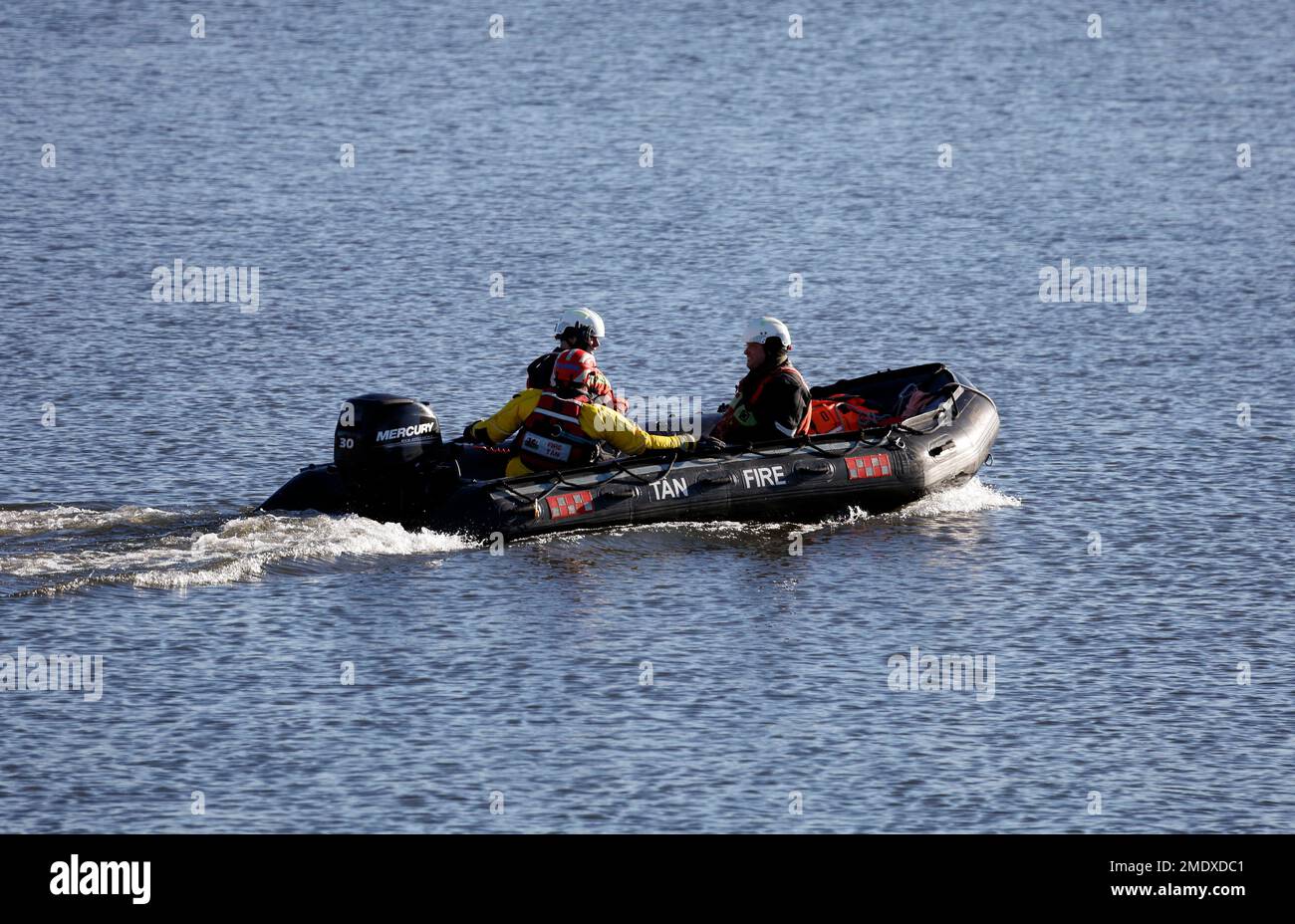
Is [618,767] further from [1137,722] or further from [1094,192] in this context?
[1094,192]

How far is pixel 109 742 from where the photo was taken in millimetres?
11523

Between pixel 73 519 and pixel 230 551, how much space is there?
4.22ft

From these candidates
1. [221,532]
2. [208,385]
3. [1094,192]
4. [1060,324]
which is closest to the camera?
[221,532]

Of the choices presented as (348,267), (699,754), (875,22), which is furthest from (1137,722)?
(875,22)

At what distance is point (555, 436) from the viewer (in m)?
15.2

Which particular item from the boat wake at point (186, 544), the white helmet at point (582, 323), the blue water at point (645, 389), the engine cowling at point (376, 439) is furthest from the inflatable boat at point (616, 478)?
the white helmet at point (582, 323)

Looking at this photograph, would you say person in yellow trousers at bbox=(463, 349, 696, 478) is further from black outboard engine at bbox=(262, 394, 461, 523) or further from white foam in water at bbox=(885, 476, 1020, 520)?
white foam in water at bbox=(885, 476, 1020, 520)

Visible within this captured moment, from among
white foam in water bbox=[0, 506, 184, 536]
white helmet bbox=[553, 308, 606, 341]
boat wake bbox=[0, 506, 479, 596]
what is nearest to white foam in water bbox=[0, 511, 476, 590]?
boat wake bbox=[0, 506, 479, 596]

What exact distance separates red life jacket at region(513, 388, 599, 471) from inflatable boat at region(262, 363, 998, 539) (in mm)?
225

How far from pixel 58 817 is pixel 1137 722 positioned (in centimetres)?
564

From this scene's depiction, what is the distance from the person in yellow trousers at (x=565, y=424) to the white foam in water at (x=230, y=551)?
97cm

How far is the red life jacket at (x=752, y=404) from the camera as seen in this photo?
16.0m

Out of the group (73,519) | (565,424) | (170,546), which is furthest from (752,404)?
(73,519)

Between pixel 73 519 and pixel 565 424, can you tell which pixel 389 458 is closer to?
pixel 565 424
